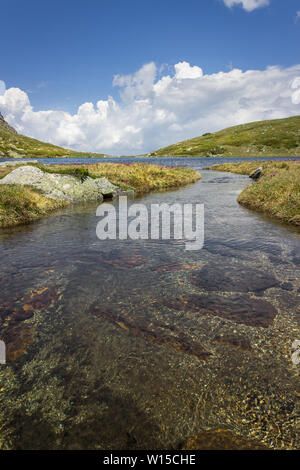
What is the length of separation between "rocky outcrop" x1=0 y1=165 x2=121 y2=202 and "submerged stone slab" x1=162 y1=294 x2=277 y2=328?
20.1m

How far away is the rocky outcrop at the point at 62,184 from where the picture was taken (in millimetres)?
23047

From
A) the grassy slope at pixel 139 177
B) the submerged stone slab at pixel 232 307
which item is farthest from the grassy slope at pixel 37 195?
the submerged stone slab at pixel 232 307

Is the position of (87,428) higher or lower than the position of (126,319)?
lower

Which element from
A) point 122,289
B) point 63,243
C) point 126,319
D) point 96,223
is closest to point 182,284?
point 122,289

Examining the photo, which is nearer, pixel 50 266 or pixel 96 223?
pixel 50 266

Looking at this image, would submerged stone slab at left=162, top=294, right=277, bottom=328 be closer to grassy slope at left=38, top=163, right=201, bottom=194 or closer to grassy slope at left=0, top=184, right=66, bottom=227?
grassy slope at left=0, top=184, right=66, bottom=227

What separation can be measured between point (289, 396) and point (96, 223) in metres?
14.0

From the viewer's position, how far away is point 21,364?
15.8 ft

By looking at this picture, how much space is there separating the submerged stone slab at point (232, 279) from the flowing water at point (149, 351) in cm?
4

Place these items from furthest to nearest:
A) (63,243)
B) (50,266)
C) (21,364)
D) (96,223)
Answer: (96,223) < (63,243) < (50,266) < (21,364)

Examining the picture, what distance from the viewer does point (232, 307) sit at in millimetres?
6664

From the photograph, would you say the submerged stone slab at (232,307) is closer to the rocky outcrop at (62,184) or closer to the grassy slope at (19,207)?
the grassy slope at (19,207)
